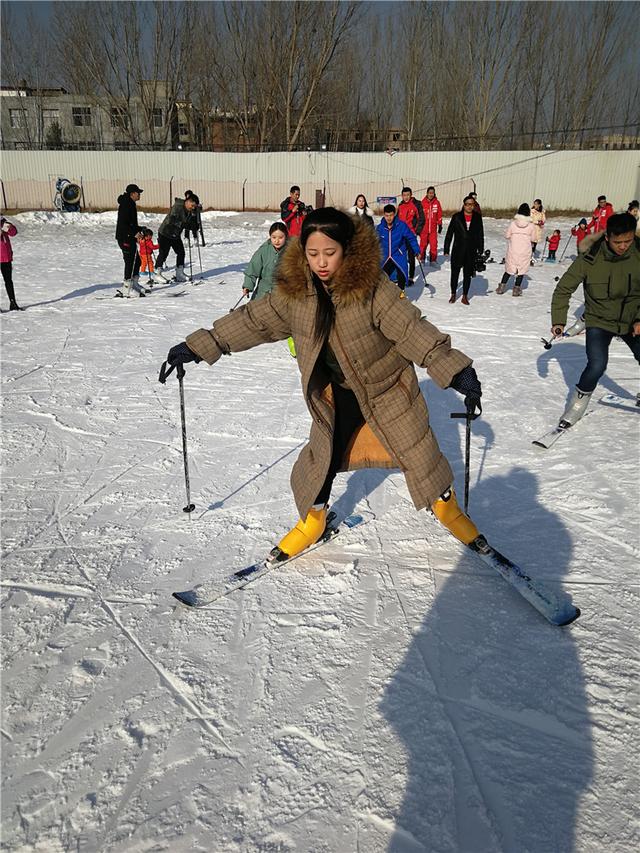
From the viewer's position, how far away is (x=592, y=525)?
3.36 metres

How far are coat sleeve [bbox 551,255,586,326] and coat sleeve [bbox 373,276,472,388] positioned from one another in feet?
7.43

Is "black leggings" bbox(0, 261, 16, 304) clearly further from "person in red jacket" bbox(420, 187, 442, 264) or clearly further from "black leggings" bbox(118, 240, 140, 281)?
"person in red jacket" bbox(420, 187, 442, 264)

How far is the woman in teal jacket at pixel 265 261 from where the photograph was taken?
6.05 metres

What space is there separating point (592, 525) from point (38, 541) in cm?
316

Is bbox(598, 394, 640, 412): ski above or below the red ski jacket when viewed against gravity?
below

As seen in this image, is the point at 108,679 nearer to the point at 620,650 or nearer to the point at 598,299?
the point at 620,650

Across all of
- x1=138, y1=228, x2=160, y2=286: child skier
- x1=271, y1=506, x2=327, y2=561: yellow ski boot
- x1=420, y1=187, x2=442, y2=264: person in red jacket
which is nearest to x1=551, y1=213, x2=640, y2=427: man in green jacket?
x1=271, y1=506, x2=327, y2=561: yellow ski boot

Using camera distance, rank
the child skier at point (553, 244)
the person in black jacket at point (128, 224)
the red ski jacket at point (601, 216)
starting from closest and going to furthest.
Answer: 1. the person in black jacket at point (128, 224)
2. the red ski jacket at point (601, 216)
3. the child skier at point (553, 244)

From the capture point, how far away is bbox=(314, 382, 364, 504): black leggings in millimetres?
2664

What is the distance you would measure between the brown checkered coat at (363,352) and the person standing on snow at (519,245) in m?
7.65

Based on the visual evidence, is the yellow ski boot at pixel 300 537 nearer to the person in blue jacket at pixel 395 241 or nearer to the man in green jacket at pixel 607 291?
the man in green jacket at pixel 607 291

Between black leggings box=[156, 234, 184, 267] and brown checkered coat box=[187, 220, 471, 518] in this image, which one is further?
black leggings box=[156, 234, 184, 267]

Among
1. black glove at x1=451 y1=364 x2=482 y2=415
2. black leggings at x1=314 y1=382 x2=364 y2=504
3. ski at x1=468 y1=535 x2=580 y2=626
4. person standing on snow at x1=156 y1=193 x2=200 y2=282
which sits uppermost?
person standing on snow at x1=156 y1=193 x2=200 y2=282

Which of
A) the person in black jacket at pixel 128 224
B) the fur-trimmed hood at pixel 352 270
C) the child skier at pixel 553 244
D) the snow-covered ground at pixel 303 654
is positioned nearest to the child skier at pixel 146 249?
the person in black jacket at pixel 128 224
